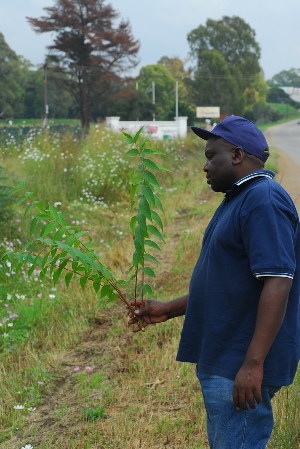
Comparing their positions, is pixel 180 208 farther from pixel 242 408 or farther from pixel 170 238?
pixel 242 408

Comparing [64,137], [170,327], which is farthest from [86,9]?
[170,327]

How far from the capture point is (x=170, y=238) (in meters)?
8.51

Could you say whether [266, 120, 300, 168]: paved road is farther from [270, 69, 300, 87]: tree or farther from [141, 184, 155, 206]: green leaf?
[270, 69, 300, 87]: tree

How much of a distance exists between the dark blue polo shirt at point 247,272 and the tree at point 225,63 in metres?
63.2

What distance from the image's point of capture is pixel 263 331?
199cm

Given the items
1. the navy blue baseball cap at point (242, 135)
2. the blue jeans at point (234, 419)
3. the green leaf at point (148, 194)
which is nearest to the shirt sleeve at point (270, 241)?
the navy blue baseball cap at point (242, 135)

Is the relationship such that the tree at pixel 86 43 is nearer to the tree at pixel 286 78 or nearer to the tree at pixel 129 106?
the tree at pixel 129 106

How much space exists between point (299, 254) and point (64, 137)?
10797 millimetres

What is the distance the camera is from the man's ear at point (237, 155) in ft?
7.19

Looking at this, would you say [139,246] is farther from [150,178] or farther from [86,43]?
[86,43]

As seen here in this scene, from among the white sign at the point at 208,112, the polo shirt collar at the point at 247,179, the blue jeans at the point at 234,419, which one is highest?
the white sign at the point at 208,112

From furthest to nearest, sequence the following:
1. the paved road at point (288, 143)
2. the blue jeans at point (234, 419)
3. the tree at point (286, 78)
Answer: the tree at point (286, 78) < the paved road at point (288, 143) < the blue jeans at point (234, 419)

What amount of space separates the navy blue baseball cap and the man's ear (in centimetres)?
1

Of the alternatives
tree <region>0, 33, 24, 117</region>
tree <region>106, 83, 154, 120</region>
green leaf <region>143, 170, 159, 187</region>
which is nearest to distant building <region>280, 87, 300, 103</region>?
tree <region>0, 33, 24, 117</region>
